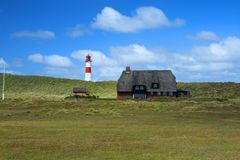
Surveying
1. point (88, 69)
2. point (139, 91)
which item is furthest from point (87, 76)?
point (139, 91)

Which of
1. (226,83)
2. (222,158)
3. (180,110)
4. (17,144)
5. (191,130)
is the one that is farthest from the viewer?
(226,83)

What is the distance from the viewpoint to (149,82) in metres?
103

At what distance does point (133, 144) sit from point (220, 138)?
22.2 feet

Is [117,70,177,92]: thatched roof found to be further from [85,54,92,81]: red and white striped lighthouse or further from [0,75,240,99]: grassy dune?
[85,54,92,81]: red and white striped lighthouse

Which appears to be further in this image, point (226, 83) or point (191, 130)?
point (226, 83)

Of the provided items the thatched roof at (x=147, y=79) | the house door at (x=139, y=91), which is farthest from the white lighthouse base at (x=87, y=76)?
the house door at (x=139, y=91)

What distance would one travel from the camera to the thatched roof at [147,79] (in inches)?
4031

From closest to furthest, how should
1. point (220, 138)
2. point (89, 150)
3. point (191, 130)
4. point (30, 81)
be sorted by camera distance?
point (89, 150), point (220, 138), point (191, 130), point (30, 81)

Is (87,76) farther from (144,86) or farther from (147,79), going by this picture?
(144,86)

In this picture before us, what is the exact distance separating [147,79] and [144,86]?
2.35 meters

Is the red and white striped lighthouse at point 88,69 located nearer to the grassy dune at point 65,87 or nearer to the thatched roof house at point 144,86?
the grassy dune at point 65,87

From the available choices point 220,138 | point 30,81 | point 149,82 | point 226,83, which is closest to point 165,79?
point 149,82

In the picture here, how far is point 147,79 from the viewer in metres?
104

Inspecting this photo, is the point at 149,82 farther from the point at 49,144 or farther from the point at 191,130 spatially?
the point at 49,144
